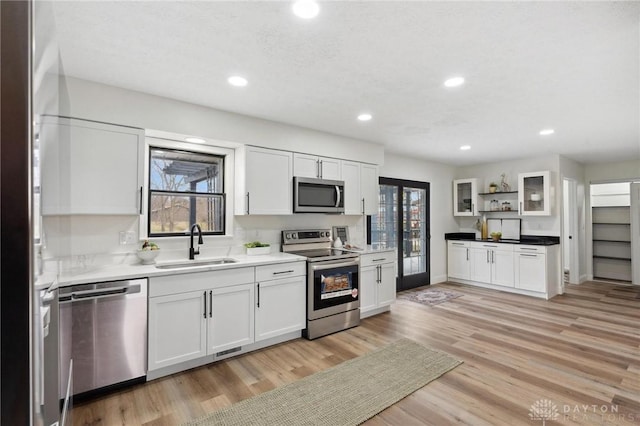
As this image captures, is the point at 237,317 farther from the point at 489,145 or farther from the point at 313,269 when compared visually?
the point at 489,145

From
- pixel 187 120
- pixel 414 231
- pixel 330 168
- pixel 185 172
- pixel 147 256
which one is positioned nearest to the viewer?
pixel 147 256

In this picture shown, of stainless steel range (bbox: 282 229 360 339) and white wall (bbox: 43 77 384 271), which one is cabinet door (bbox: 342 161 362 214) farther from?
stainless steel range (bbox: 282 229 360 339)

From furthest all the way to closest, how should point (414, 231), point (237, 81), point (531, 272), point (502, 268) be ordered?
1. point (414, 231)
2. point (502, 268)
3. point (531, 272)
4. point (237, 81)

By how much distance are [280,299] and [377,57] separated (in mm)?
2430

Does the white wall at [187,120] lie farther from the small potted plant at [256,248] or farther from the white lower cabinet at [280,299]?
the white lower cabinet at [280,299]

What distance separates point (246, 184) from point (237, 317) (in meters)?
1.39

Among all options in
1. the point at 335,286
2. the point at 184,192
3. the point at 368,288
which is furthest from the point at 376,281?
the point at 184,192

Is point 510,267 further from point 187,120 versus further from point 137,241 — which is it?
point 137,241

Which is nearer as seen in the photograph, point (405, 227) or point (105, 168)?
point (105, 168)

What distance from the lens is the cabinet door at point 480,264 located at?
5766mm

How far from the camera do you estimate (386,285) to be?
435 centimetres

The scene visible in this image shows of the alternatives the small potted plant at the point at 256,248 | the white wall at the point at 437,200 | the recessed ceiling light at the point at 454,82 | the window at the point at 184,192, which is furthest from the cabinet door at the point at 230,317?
the white wall at the point at 437,200

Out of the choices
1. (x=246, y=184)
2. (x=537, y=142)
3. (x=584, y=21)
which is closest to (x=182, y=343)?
(x=246, y=184)

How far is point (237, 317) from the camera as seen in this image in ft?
9.64
